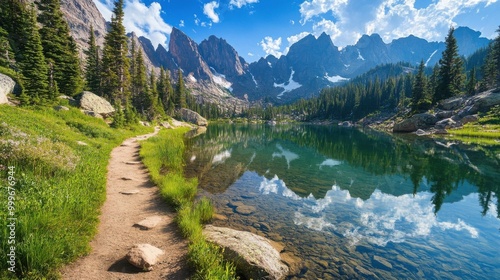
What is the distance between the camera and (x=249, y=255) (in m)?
7.82

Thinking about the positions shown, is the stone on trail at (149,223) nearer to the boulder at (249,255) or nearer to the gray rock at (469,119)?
the boulder at (249,255)

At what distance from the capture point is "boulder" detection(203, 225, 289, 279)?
296 inches

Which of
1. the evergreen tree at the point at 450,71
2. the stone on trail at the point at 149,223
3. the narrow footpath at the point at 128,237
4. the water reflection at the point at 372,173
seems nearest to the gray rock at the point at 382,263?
the water reflection at the point at 372,173

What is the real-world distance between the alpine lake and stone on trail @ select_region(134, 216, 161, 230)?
10.3 ft

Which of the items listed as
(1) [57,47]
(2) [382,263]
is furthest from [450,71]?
(1) [57,47]

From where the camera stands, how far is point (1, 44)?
29797 millimetres

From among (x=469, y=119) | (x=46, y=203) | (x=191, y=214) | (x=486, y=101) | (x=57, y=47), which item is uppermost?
(x=57, y=47)

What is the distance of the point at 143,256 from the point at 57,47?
4422 cm

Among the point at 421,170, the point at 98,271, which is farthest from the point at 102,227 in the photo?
the point at 421,170

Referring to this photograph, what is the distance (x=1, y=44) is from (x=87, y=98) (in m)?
11.2

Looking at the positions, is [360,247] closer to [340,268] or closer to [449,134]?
[340,268]

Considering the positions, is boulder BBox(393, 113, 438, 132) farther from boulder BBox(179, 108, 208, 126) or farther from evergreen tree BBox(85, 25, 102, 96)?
evergreen tree BBox(85, 25, 102, 96)

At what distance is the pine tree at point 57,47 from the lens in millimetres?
35062

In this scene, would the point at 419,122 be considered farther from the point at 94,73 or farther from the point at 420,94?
the point at 94,73
